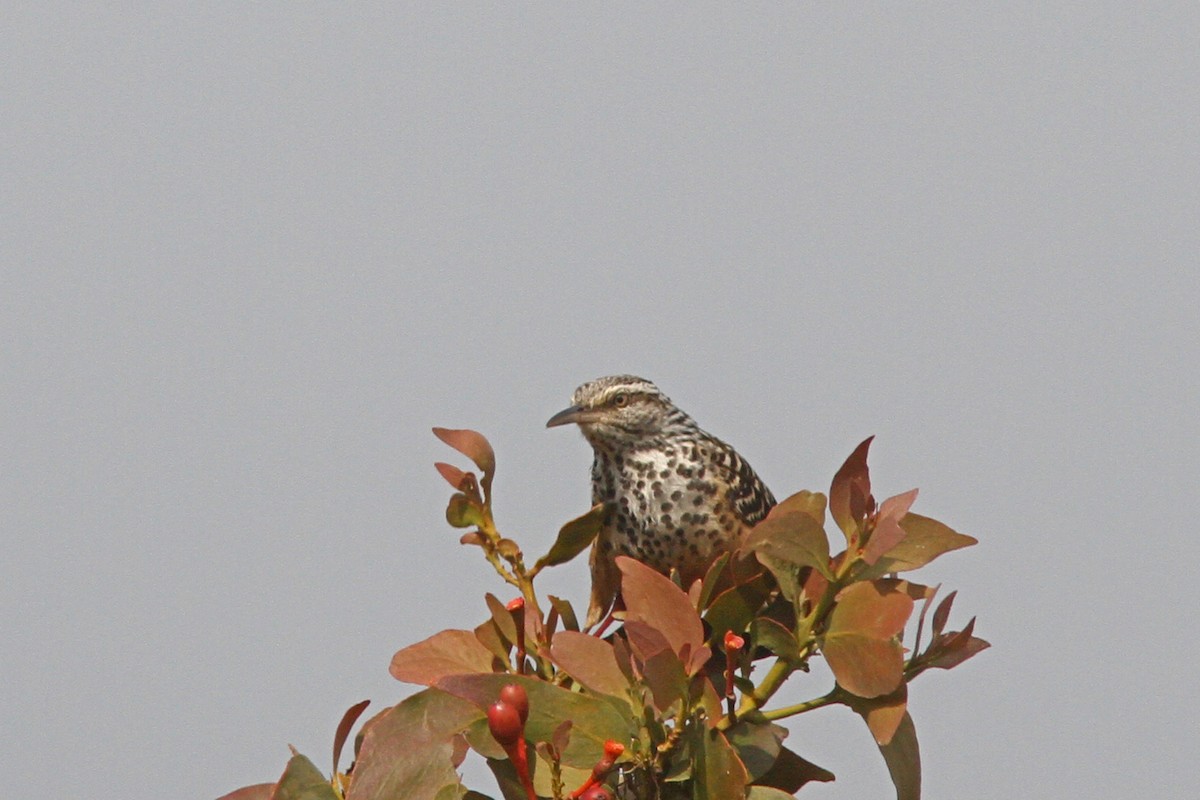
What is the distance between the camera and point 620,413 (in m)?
3.38

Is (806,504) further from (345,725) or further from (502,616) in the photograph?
(345,725)

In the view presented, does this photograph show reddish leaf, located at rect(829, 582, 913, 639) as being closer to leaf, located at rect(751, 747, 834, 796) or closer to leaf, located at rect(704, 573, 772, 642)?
leaf, located at rect(704, 573, 772, 642)

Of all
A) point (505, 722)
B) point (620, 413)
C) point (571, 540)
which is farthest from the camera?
point (620, 413)

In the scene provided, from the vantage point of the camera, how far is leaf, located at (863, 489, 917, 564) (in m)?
1.99

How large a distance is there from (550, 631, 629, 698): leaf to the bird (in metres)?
1.01

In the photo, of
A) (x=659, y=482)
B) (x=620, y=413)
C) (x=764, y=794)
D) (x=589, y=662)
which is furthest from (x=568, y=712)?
(x=620, y=413)

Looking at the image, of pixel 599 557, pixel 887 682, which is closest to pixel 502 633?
pixel 887 682

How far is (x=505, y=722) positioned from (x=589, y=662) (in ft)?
0.99

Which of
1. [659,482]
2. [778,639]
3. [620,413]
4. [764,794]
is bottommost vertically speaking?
[764,794]

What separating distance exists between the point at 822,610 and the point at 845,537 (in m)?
0.11

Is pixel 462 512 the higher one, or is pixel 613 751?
pixel 462 512

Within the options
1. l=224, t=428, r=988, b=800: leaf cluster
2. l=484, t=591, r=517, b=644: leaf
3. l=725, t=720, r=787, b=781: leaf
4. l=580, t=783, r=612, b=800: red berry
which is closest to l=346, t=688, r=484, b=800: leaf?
l=224, t=428, r=988, b=800: leaf cluster

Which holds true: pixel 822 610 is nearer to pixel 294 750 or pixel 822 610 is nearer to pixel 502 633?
pixel 502 633

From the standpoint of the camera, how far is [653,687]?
1.95 meters
